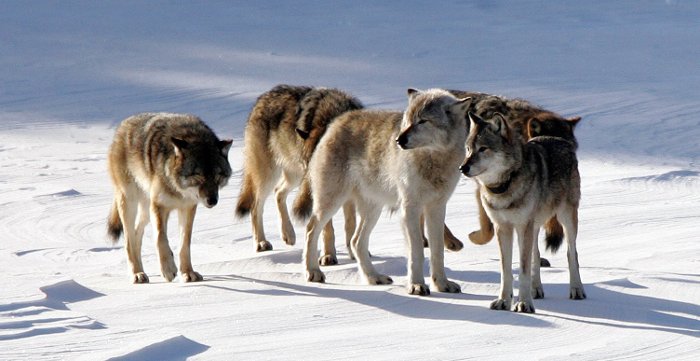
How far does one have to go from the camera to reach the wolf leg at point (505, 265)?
8.27 meters

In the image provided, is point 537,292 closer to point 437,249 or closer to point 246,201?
point 437,249

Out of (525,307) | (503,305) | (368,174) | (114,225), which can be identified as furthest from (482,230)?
(114,225)

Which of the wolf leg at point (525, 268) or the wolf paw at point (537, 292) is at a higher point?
the wolf leg at point (525, 268)

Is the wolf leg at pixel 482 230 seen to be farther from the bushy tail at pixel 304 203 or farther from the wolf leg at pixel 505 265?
the wolf leg at pixel 505 265

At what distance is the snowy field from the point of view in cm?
779

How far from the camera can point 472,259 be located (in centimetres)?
1073

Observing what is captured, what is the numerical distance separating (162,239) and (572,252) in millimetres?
3486

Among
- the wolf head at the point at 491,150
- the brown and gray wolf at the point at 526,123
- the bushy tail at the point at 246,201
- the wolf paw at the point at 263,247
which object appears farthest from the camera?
the bushy tail at the point at 246,201

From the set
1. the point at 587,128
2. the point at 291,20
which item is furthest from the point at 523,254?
the point at 291,20

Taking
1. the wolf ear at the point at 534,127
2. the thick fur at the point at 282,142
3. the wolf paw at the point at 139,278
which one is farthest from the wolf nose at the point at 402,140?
the wolf paw at the point at 139,278

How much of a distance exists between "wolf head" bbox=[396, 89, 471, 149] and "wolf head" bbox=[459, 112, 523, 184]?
2.60 ft

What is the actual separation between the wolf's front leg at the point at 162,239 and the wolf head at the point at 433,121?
2.30 metres

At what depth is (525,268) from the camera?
8180 mm

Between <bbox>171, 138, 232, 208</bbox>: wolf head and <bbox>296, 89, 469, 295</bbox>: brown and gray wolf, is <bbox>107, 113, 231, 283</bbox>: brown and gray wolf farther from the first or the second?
<bbox>296, 89, 469, 295</bbox>: brown and gray wolf
